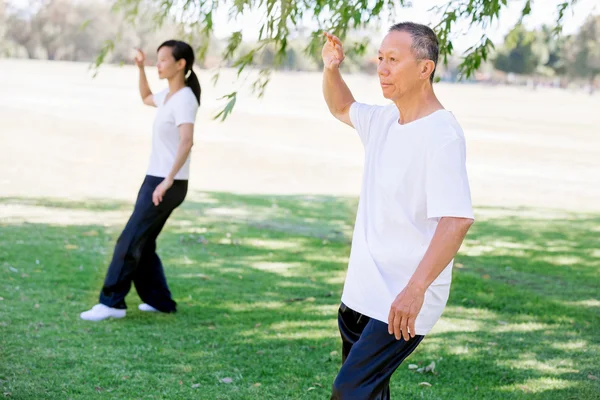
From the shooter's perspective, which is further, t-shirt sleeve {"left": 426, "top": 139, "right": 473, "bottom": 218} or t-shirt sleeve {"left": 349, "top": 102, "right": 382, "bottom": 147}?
t-shirt sleeve {"left": 349, "top": 102, "right": 382, "bottom": 147}

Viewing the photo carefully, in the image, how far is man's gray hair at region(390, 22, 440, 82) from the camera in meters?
3.11

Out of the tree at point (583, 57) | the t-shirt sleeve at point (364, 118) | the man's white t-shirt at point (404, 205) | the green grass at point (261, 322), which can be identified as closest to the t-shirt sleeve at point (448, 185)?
the man's white t-shirt at point (404, 205)

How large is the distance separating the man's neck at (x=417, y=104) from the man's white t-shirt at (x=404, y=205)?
5 centimetres

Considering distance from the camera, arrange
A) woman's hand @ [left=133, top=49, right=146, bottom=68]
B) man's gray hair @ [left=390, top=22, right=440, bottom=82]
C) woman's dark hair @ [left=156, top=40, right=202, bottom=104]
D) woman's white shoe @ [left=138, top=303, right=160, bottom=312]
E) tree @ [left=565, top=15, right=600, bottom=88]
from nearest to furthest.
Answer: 1. man's gray hair @ [left=390, top=22, right=440, bottom=82]
2. woman's dark hair @ [left=156, top=40, right=202, bottom=104]
3. woman's hand @ [left=133, top=49, right=146, bottom=68]
4. woman's white shoe @ [left=138, top=303, right=160, bottom=312]
5. tree @ [left=565, top=15, right=600, bottom=88]

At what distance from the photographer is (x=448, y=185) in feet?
9.61

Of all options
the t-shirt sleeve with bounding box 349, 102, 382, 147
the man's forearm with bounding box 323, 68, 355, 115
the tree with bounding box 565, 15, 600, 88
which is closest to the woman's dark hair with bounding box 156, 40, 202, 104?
the man's forearm with bounding box 323, 68, 355, 115

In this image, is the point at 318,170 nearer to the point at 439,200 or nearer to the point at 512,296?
the point at 512,296

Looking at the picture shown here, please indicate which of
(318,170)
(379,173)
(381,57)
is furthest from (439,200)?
(318,170)

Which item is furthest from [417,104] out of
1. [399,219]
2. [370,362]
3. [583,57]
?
[583,57]

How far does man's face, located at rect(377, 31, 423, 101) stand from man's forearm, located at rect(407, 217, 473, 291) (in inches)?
20.9

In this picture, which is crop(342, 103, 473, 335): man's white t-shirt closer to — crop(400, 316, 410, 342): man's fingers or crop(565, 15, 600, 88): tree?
crop(400, 316, 410, 342): man's fingers

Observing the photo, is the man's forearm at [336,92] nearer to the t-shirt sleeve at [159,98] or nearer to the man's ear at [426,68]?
the man's ear at [426,68]

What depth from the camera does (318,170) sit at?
21.1m

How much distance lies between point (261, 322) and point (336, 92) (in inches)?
134
